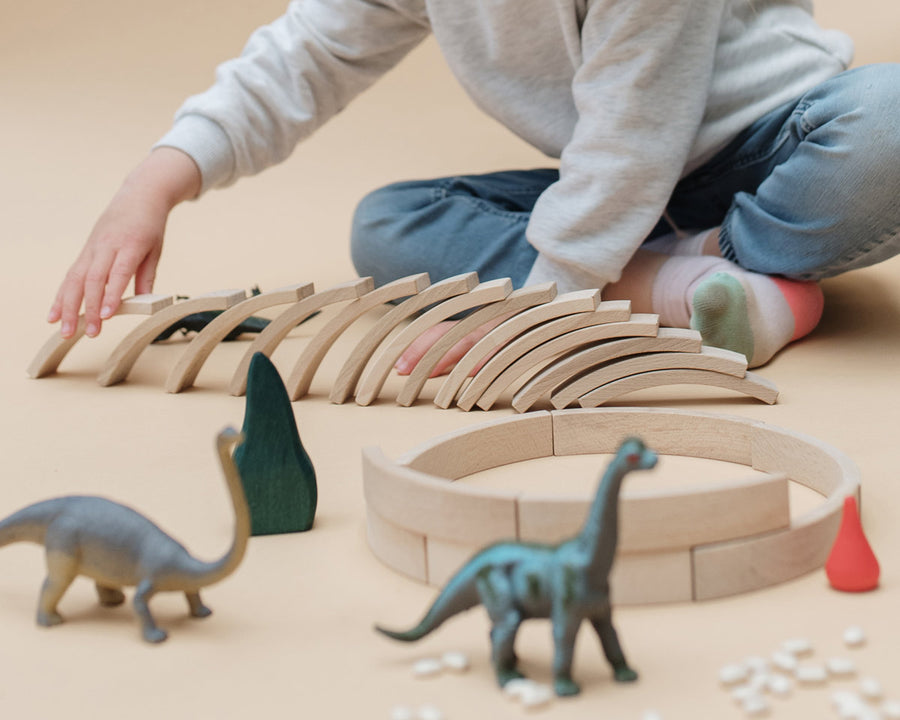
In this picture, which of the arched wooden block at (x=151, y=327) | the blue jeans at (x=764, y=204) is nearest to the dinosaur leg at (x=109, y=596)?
the arched wooden block at (x=151, y=327)

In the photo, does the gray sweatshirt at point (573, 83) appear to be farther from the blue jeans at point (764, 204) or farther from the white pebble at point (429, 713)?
the white pebble at point (429, 713)

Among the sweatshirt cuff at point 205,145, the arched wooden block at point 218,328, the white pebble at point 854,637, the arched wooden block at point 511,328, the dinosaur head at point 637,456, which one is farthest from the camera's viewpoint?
the sweatshirt cuff at point 205,145

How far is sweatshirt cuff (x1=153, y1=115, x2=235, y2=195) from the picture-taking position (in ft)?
5.08

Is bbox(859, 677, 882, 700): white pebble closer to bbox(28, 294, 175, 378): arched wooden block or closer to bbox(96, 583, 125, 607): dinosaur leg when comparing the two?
bbox(96, 583, 125, 607): dinosaur leg

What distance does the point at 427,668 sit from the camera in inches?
26.4

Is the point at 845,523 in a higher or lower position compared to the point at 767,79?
lower

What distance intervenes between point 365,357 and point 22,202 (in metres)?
1.37

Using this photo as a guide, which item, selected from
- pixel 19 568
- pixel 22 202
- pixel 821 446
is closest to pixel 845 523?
pixel 821 446

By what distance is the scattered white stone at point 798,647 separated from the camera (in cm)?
67

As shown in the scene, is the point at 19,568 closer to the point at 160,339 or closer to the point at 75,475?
the point at 75,475

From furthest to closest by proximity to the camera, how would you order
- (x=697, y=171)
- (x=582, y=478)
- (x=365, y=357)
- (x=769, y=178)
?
1. (x=697, y=171)
2. (x=769, y=178)
3. (x=365, y=357)
4. (x=582, y=478)

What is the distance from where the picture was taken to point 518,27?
1458 millimetres

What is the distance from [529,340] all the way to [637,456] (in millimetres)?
597

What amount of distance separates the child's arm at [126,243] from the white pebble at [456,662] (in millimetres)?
793
